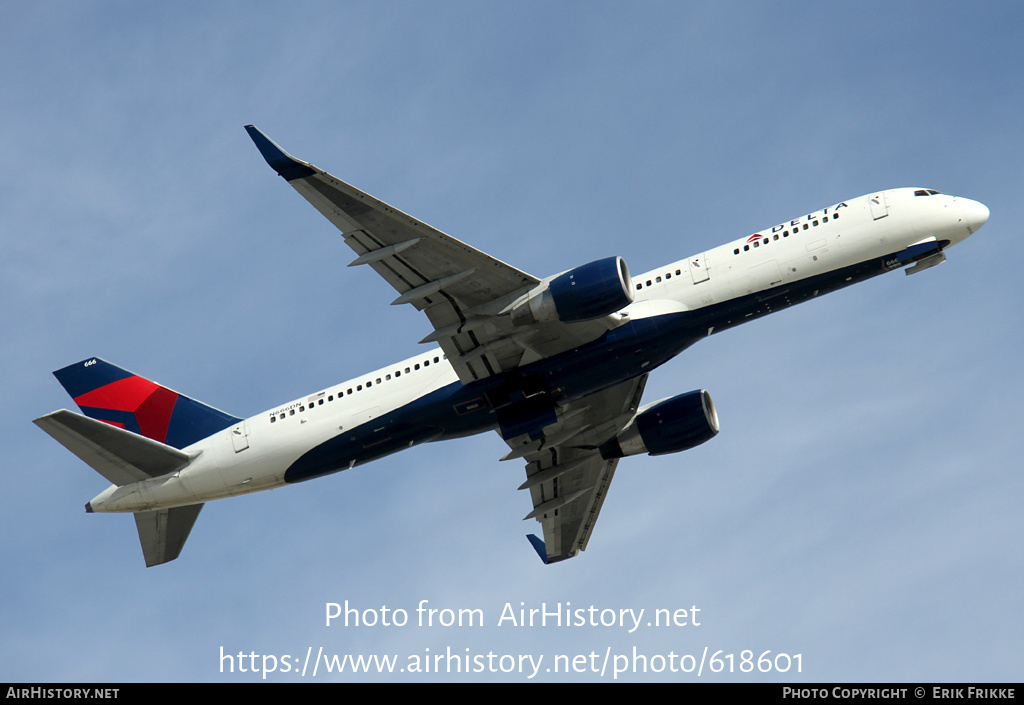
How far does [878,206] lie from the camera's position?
36.6 m

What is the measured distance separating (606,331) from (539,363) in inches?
112

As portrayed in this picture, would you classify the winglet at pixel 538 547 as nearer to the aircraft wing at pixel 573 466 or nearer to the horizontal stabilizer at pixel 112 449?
the aircraft wing at pixel 573 466

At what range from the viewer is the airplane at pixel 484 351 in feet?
110

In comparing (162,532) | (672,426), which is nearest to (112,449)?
(162,532)

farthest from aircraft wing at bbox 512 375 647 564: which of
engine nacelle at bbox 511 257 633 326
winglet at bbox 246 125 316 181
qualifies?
winglet at bbox 246 125 316 181

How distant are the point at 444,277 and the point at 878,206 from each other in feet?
54.9

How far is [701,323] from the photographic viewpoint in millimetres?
36156

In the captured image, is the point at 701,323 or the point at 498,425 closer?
the point at 701,323

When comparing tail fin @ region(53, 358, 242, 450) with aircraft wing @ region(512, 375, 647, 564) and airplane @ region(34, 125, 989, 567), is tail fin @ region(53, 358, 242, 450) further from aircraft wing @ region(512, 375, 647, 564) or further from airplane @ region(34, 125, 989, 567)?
aircraft wing @ region(512, 375, 647, 564)

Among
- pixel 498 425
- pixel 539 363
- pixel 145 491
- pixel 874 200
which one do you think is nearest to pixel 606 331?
pixel 539 363

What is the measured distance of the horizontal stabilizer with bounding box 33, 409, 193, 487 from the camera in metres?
35.3

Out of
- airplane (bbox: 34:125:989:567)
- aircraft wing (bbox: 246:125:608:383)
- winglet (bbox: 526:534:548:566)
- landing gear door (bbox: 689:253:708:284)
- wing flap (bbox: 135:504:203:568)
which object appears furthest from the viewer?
winglet (bbox: 526:534:548:566)

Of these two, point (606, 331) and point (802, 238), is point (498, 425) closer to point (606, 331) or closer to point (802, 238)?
point (606, 331)

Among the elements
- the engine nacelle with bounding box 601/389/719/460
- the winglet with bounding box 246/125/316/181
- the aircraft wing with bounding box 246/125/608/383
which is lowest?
the engine nacelle with bounding box 601/389/719/460
